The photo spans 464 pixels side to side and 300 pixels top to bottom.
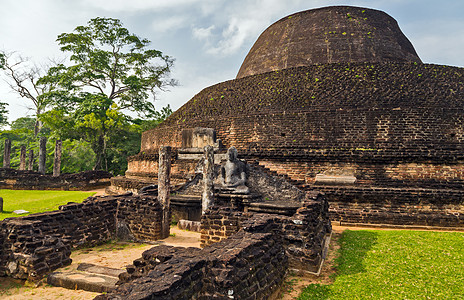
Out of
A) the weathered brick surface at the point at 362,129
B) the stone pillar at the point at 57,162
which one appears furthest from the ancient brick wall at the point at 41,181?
the weathered brick surface at the point at 362,129

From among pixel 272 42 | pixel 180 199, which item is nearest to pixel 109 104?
pixel 272 42

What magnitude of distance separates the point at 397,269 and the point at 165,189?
5.14 m

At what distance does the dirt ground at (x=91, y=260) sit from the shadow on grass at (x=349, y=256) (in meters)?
2.98

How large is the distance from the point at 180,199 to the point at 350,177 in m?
5.34

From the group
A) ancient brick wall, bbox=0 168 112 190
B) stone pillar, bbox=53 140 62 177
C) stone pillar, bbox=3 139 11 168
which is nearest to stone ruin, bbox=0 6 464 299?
Result: ancient brick wall, bbox=0 168 112 190

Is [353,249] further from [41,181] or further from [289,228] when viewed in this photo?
[41,181]

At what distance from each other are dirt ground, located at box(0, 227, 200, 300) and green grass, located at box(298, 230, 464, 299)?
3.23 m

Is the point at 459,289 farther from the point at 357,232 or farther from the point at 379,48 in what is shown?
the point at 379,48

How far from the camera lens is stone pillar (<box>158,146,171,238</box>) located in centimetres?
731

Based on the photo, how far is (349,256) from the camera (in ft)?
18.1

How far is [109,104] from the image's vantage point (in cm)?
2464

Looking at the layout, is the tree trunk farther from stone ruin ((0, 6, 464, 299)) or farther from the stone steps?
the stone steps

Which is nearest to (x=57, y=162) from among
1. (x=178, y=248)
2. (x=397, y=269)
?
(x=178, y=248)

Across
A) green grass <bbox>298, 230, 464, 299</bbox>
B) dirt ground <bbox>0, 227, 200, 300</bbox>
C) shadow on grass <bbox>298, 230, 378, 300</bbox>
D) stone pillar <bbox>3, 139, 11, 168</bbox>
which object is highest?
stone pillar <bbox>3, 139, 11, 168</bbox>
